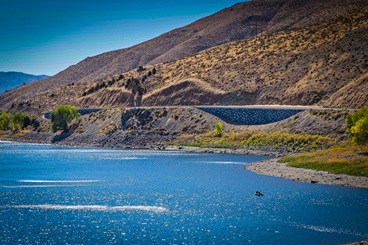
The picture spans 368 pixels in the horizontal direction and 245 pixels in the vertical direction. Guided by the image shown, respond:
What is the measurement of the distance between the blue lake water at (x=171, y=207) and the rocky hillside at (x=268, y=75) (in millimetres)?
47042

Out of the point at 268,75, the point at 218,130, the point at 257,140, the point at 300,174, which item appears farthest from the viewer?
the point at 268,75

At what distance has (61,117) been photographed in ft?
481

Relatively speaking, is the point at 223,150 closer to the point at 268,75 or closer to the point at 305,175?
the point at 305,175

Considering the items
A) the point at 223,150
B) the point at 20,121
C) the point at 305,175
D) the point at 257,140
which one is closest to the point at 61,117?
the point at 20,121

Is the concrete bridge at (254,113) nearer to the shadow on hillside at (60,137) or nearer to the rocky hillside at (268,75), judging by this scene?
the rocky hillside at (268,75)

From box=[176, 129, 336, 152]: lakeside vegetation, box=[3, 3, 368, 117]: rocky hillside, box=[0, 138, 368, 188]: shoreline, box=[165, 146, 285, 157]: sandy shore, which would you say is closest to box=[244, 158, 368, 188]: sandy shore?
box=[0, 138, 368, 188]: shoreline

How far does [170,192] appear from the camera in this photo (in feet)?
208

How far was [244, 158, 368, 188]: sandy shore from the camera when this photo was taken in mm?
65863

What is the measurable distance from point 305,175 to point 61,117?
286 ft

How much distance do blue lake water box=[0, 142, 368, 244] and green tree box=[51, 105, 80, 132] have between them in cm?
5939

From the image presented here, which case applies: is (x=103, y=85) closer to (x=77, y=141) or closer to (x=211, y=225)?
(x=77, y=141)

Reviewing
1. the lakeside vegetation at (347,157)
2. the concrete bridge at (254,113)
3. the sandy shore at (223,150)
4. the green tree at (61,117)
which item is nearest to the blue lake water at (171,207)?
the lakeside vegetation at (347,157)

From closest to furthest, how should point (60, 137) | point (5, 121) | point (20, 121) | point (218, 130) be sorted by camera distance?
1. point (218, 130)
2. point (60, 137)
3. point (20, 121)
4. point (5, 121)

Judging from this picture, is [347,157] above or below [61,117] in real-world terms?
below
